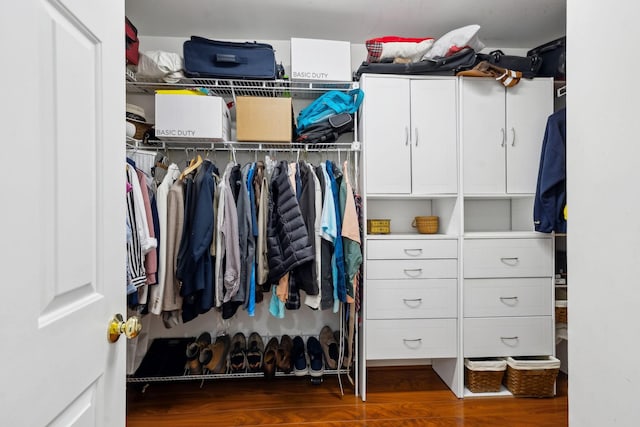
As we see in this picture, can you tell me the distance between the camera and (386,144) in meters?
1.95

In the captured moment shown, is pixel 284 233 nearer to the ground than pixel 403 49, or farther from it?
nearer to the ground

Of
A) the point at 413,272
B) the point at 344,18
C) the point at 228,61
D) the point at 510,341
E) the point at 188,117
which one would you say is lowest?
the point at 510,341

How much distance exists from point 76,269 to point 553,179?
2.31m

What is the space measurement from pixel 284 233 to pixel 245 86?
1023mm

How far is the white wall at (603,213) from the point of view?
0.64 meters

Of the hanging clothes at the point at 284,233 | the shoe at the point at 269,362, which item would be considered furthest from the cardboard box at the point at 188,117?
the shoe at the point at 269,362

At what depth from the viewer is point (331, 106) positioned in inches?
77.3

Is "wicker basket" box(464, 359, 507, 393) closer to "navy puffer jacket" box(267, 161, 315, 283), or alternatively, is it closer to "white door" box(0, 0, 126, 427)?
"navy puffer jacket" box(267, 161, 315, 283)

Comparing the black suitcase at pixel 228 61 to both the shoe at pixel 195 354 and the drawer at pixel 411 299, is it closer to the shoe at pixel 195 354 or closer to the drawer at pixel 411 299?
the drawer at pixel 411 299

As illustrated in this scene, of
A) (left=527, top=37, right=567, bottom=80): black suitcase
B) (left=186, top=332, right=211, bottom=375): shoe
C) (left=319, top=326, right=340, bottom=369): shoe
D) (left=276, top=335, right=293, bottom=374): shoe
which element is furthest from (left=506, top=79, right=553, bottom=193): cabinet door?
(left=186, top=332, right=211, bottom=375): shoe

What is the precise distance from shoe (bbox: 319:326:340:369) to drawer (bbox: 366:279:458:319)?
1.34 ft

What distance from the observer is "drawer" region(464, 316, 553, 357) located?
1.95 m

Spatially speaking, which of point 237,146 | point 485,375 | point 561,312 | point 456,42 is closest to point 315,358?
point 485,375

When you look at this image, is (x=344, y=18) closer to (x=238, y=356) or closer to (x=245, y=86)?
(x=245, y=86)
